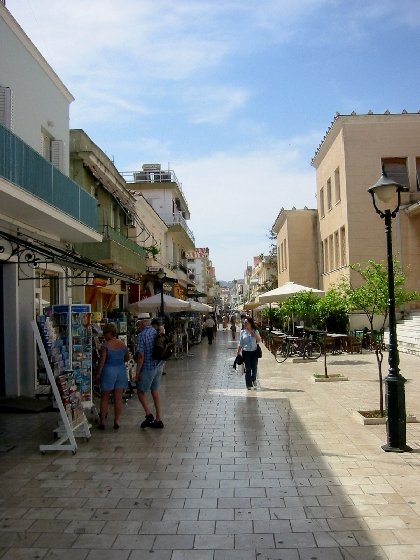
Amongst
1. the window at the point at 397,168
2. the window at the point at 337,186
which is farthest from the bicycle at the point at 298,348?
the window at the point at 337,186

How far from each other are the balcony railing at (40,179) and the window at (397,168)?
1808 centimetres

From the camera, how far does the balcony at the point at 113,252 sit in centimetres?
1670

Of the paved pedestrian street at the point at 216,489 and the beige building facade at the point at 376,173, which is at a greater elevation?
the beige building facade at the point at 376,173

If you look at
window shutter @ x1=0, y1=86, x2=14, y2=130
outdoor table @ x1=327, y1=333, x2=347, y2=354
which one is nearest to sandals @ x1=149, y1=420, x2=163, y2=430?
window shutter @ x1=0, y1=86, x2=14, y2=130

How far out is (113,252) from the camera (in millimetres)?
Answer: 17109

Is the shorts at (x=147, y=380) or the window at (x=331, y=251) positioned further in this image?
the window at (x=331, y=251)

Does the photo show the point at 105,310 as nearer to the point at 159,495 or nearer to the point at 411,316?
the point at 411,316

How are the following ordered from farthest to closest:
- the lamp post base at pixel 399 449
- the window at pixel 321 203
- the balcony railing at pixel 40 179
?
the window at pixel 321 203 → the balcony railing at pixel 40 179 → the lamp post base at pixel 399 449

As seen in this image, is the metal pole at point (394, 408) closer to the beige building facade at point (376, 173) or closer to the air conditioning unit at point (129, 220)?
the air conditioning unit at point (129, 220)

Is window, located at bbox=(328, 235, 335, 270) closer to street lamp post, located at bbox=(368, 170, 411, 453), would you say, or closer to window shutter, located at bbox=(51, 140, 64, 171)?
window shutter, located at bbox=(51, 140, 64, 171)

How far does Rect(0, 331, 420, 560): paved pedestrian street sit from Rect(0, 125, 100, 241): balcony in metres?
3.72

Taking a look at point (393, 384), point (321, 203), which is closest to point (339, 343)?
point (393, 384)

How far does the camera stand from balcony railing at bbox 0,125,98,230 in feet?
30.7

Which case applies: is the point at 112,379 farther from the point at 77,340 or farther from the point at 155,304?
the point at 155,304
